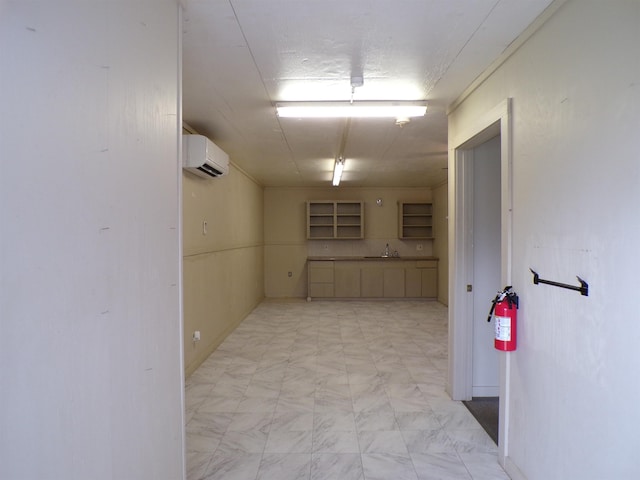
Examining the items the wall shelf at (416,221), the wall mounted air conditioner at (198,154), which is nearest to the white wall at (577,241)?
the wall mounted air conditioner at (198,154)

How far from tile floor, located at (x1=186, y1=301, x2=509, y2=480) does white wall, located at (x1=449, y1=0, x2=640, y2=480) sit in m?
0.59

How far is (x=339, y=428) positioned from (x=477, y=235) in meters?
2.00

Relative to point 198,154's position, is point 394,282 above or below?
below

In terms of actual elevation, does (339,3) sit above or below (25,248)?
above

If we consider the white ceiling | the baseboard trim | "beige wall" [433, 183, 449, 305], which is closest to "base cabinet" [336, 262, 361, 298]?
"beige wall" [433, 183, 449, 305]

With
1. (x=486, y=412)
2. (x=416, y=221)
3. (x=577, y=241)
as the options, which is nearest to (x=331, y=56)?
(x=577, y=241)

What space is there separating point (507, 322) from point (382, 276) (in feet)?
20.4

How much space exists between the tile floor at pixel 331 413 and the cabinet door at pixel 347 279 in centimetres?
285

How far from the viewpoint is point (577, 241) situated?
1717 millimetres

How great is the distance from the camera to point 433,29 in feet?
6.86

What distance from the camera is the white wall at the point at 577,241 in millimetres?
1430

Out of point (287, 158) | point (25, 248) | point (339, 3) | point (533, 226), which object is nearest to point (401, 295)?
point (287, 158)

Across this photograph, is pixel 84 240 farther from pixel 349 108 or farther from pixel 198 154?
pixel 198 154

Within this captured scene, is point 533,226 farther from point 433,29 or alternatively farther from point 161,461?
point 161,461
